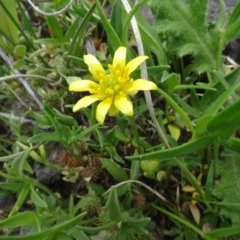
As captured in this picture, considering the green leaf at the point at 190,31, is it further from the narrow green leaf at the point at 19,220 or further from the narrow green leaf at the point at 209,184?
the narrow green leaf at the point at 19,220

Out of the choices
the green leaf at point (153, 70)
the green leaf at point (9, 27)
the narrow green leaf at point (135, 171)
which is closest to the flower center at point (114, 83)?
the green leaf at point (153, 70)

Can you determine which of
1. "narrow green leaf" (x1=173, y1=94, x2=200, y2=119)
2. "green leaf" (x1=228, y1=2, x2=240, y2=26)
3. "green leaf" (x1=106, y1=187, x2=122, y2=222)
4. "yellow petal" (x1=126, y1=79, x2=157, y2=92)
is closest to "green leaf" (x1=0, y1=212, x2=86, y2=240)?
"green leaf" (x1=106, y1=187, x2=122, y2=222)

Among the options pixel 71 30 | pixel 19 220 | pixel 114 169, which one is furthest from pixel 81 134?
pixel 71 30

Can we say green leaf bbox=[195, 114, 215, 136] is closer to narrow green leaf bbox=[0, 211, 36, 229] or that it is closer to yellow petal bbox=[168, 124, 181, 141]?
yellow petal bbox=[168, 124, 181, 141]

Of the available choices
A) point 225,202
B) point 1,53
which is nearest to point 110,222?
point 225,202

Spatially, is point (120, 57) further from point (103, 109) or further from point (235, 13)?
point (235, 13)

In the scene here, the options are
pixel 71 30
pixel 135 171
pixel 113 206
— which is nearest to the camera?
pixel 113 206
